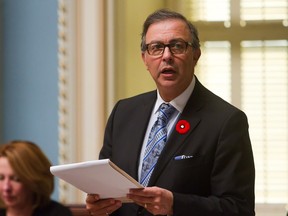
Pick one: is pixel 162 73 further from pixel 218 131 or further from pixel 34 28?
pixel 34 28

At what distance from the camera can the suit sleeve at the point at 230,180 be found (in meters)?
2.65

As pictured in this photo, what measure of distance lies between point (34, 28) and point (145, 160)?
197 centimetres

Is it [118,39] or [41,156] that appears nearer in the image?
[41,156]

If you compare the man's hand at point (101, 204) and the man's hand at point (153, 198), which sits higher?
the man's hand at point (153, 198)

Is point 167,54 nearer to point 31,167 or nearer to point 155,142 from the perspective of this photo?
point 155,142

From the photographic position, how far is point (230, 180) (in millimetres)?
2678

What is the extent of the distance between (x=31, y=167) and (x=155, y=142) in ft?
3.09

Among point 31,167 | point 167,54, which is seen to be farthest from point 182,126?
point 31,167

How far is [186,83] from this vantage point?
284 centimetres

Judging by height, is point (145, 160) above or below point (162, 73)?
below

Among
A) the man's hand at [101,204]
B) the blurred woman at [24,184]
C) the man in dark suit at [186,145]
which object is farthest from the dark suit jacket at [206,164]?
the blurred woman at [24,184]

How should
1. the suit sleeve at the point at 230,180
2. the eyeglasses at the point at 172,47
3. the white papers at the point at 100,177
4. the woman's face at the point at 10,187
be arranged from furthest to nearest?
the woman's face at the point at 10,187
the eyeglasses at the point at 172,47
the suit sleeve at the point at 230,180
the white papers at the point at 100,177

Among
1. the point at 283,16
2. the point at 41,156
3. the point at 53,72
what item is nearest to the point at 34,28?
the point at 53,72

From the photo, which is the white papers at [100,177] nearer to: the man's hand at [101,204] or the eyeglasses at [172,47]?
the man's hand at [101,204]
